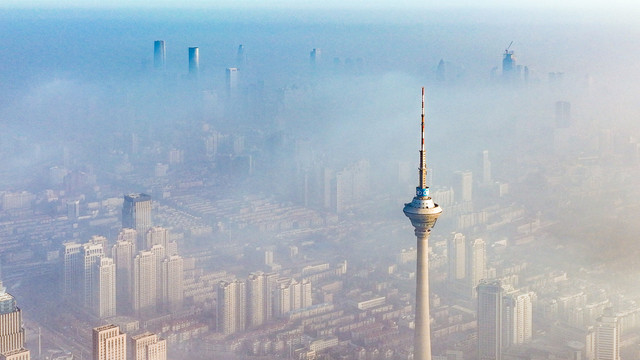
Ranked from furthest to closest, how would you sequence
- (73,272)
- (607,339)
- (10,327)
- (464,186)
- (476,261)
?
(464,186) < (476,261) < (73,272) < (607,339) < (10,327)

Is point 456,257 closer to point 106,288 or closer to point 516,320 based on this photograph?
point 516,320

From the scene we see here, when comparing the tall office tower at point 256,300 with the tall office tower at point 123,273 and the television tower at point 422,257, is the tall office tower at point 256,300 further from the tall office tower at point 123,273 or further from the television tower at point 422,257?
the television tower at point 422,257

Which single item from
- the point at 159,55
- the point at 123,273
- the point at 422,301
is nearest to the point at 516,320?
the point at 422,301

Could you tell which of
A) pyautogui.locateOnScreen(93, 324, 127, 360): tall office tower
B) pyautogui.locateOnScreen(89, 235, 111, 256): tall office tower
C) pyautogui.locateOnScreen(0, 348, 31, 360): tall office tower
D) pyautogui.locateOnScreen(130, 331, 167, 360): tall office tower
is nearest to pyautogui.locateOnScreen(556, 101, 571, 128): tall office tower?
pyautogui.locateOnScreen(89, 235, 111, 256): tall office tower

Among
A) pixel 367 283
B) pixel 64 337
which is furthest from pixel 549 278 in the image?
pixel 64 337

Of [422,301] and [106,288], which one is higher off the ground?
[422,301]

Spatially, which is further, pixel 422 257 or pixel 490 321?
pixel 490 321
